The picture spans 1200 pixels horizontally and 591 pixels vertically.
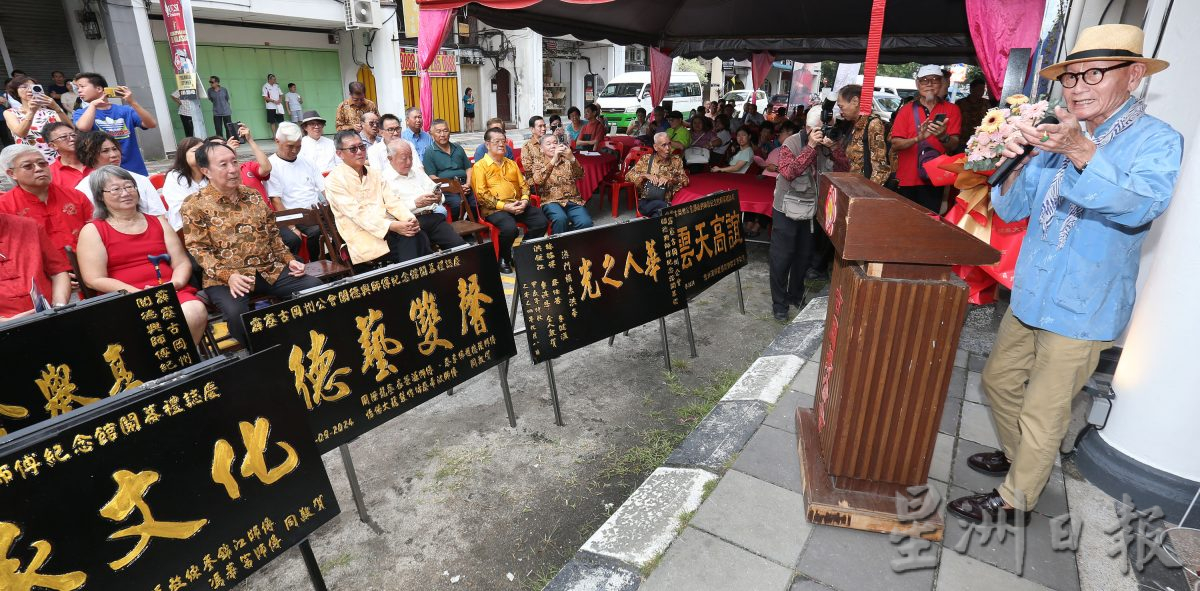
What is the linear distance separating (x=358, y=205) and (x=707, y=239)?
2.79 meters

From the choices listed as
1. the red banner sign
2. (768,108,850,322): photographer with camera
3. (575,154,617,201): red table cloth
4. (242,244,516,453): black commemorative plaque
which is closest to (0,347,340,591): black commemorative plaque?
(242,244,516,453): black commemorative plaque

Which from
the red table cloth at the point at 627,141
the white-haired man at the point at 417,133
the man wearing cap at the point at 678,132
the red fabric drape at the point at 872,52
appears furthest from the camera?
the red table cloth at the point at 627,141

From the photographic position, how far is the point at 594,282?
12.0 ft

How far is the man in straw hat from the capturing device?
1.86 m

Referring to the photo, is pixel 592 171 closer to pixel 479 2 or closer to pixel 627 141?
A: pixel 627 141

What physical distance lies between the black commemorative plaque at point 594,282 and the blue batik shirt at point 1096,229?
2.04 meters

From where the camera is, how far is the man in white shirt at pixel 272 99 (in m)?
16.0

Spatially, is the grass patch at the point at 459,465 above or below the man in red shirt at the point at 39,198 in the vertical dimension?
below

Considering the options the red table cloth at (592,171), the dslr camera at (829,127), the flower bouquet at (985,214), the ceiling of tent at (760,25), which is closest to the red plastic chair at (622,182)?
the red table cloth at (592,171)

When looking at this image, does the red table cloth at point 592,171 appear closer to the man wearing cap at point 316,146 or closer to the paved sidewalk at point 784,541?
the man wearing cap at point 316,146

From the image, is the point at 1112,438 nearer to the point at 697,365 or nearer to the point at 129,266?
the point at 697,365

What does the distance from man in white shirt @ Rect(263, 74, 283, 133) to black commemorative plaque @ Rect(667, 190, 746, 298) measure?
50.3 ft

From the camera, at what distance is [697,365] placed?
439 cm

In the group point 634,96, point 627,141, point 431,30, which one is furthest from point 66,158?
point 634,96
